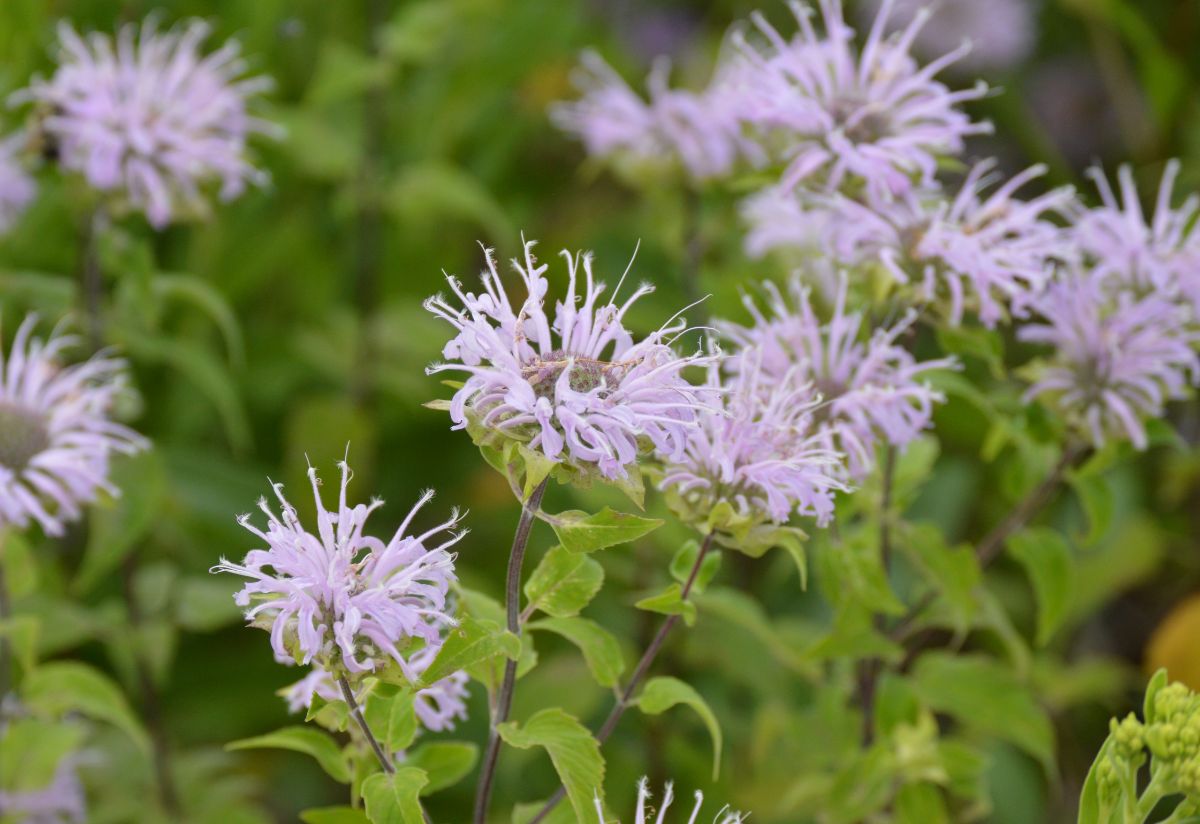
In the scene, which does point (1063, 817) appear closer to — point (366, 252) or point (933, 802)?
point (933, 802)

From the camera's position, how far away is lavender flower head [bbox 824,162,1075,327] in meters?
1.05

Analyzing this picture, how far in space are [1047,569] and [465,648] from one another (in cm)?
66

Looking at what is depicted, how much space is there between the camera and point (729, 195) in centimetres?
192

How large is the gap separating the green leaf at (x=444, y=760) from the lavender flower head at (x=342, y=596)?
18cm

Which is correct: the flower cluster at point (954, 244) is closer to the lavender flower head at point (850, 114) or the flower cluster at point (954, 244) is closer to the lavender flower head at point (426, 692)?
the lavender flower head at point (850, 114)

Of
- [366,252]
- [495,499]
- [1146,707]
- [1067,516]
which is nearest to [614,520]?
[1146,707]

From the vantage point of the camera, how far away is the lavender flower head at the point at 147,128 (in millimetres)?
1308

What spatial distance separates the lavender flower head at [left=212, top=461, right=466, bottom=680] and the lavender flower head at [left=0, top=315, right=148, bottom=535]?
1.20 ft

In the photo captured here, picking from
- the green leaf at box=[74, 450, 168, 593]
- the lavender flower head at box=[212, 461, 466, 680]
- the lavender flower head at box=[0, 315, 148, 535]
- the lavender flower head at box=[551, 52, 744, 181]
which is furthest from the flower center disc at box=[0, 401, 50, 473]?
the lavender flower head at box=[551, 52, 744, 181]

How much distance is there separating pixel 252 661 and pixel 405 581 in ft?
4.00

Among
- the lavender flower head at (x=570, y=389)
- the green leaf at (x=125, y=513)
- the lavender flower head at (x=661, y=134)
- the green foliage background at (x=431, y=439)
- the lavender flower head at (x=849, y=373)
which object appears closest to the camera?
the lavender flower head at (x=570, y=389)

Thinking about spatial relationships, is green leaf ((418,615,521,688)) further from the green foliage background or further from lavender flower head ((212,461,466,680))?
the green foliage background

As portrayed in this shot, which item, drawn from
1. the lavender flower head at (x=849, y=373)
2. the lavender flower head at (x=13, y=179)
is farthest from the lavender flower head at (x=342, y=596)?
the lavender flower head at (x=13, y=179)

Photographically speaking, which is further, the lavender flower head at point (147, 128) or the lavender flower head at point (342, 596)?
the lavender flower head at point (147, 128)
